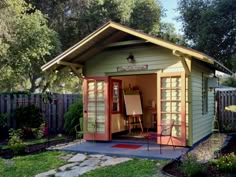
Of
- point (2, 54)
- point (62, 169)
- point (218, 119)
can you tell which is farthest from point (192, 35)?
point (62, 169)

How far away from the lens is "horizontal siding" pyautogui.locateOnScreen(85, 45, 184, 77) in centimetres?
845

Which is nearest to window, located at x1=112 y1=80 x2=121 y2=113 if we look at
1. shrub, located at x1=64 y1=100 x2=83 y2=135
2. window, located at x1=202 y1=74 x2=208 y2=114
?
shrub, located at x1=64 y1=100 x2=83 y2=135

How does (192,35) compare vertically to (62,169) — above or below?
above

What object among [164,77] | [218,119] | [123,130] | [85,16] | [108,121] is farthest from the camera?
[85,16]

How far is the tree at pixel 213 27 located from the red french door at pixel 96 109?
37.1 ft

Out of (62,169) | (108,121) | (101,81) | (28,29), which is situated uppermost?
(28,29)

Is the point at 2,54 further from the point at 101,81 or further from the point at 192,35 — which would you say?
the point at 192,35

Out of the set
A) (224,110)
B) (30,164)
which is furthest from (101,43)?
(224,110)

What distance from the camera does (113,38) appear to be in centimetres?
890

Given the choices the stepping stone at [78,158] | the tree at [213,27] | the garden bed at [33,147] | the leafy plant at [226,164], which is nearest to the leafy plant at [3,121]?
the garden bed at [33,147]

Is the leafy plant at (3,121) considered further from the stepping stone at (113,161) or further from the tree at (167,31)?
the tree at (167,31)

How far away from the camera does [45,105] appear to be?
1210cm

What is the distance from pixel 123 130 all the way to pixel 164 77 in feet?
10.9

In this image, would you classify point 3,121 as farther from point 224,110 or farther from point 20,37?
point 224,110
